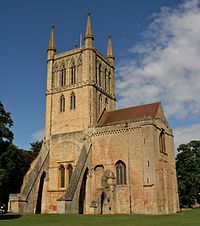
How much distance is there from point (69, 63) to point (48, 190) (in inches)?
747

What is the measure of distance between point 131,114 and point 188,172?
70.8 feet

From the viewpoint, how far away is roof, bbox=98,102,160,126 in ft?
135

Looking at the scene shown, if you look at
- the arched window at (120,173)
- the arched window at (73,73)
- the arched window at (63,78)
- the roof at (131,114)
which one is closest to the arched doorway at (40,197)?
the arched window at (120,173)

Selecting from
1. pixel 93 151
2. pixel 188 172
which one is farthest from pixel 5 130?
pixel 188 172

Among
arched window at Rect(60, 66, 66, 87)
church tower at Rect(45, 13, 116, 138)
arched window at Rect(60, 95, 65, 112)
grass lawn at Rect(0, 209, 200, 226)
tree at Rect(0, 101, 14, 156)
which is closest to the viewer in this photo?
grass lawn at Rect(0, 209, 200, 226)

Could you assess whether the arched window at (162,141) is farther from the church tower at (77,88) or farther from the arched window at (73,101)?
the arched window at (73,101)

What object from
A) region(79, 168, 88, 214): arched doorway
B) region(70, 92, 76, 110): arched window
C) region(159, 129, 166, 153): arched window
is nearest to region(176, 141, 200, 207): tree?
region(159, 129, 166, 153): arched window

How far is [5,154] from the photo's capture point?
32062 mm

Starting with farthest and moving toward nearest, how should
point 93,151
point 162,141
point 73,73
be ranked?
point 73,73 < point 162,141 < point 93,151

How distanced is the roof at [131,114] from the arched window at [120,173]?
19.4ft

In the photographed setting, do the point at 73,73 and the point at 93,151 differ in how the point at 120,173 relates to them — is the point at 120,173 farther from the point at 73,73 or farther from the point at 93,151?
the point at 73,73

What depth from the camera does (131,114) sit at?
42.6 meters

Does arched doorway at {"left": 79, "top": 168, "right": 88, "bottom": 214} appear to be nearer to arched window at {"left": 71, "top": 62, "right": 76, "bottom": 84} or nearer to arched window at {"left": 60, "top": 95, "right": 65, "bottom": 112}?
arched window at {"left": 60, "top": 95, "right": 65, "bottom": 112}

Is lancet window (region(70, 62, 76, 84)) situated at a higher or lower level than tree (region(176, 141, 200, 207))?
higher
